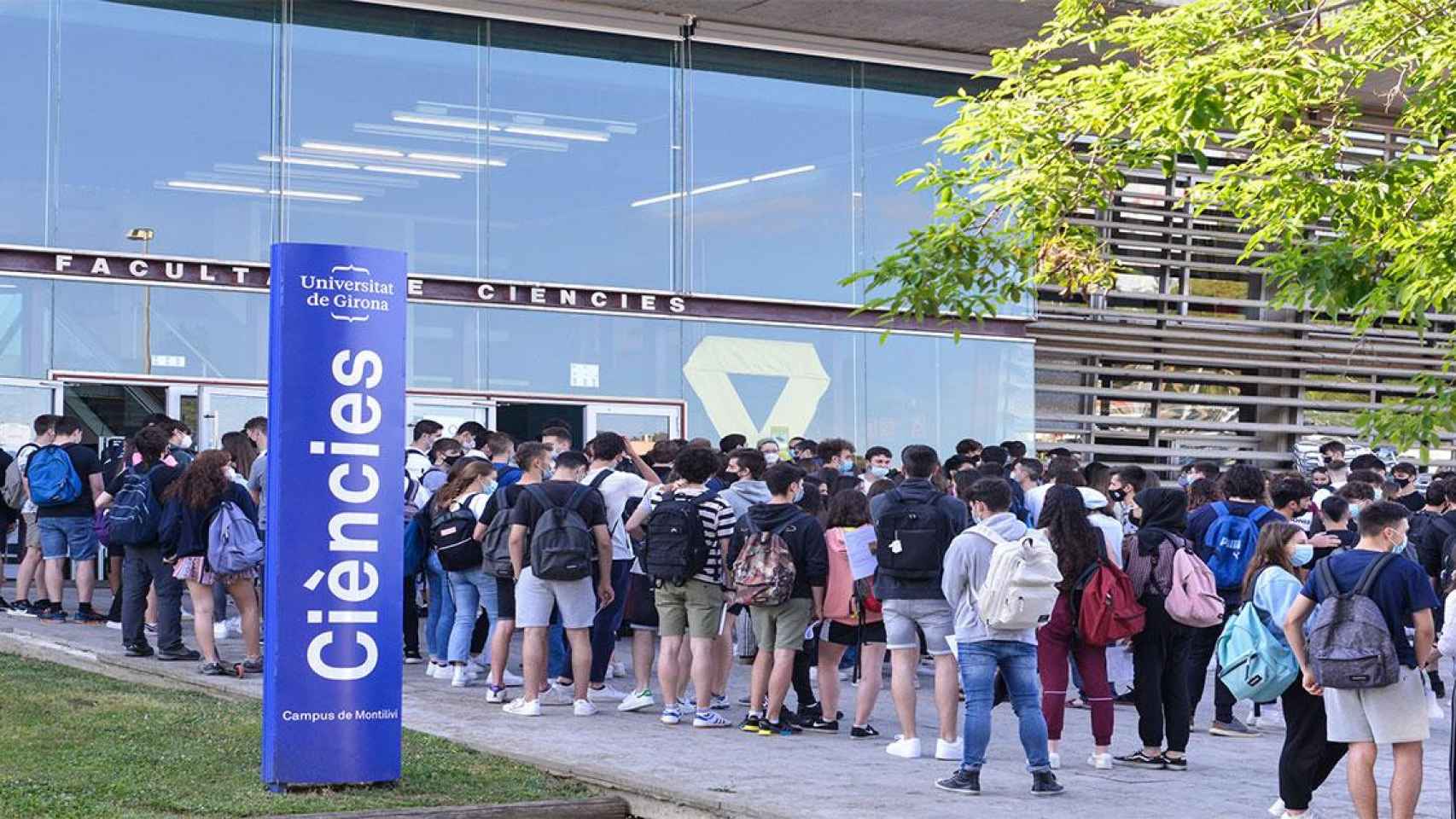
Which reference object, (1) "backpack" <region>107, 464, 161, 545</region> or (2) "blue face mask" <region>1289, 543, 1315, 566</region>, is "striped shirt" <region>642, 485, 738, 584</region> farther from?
(1) "backpack" <region>107, 464, 161, 545</region>

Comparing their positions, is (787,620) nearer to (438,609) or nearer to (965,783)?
(965,783)

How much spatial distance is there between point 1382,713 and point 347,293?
491 cm

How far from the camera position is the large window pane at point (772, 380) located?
23.2 meters

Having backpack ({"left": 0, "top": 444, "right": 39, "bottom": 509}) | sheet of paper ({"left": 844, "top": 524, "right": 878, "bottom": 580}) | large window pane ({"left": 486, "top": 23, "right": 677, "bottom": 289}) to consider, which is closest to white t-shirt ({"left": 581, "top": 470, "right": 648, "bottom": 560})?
sheet of paper ({"left": 844, "top": 524, "right": 878, "bottom": 580})

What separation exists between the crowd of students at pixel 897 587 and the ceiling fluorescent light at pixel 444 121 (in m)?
7.24

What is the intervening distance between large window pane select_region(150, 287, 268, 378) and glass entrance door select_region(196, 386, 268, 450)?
22cm

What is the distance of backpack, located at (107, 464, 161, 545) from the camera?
13.4m

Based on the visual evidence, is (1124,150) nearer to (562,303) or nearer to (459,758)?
(459,758)

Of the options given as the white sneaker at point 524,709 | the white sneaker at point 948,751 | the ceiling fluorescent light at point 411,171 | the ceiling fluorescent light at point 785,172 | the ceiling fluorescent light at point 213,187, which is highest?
the ceiling fluorescent light at point 785,172

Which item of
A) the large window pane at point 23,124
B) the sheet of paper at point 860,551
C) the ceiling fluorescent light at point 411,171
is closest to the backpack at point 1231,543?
the sheet of paper at point 860,551

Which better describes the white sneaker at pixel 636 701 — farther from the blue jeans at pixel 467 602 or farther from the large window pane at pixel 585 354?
the large window pane at pixel 585 354

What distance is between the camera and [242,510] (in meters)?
13.2

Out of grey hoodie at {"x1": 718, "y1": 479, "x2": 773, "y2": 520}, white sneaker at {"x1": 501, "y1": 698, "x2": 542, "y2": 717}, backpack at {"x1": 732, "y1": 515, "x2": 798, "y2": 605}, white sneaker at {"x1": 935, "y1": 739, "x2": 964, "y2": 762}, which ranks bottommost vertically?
white sneaker at {"x1": 935, "y1": 739, "x2": 964, "y2": 762}

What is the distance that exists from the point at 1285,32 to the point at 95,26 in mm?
13126
